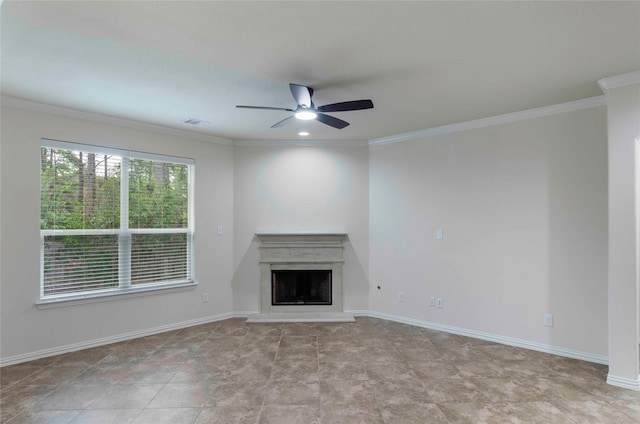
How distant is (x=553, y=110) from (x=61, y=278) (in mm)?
5677

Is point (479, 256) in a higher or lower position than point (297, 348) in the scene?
higher

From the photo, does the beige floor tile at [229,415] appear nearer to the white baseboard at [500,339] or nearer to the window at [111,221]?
the window at [111,221]

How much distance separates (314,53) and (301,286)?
140 inches

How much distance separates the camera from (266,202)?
16.3ft

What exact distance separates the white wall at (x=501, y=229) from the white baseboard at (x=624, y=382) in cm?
50

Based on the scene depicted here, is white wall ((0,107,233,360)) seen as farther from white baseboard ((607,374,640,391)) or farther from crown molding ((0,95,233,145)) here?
white baseboard ((607,374,640,391))

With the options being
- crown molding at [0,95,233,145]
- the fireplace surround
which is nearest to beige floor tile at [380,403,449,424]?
the fireplace surround

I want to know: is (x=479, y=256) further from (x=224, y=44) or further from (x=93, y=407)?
(x=93, y=407)

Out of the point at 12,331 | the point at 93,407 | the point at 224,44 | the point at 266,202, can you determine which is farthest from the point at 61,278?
the point at 224,44

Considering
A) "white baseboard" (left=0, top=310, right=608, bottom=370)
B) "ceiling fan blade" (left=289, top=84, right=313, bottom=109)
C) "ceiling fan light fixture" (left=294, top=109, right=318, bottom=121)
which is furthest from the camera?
"white baseboard" (left=0, top=310, right=608, bottom=370)

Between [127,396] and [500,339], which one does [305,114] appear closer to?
[127,396]

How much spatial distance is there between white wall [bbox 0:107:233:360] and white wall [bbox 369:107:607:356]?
2391 mm

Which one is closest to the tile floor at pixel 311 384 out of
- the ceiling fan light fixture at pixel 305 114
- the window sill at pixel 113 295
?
the window sill at pixel 113 295

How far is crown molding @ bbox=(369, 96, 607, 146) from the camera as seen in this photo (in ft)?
10.7
